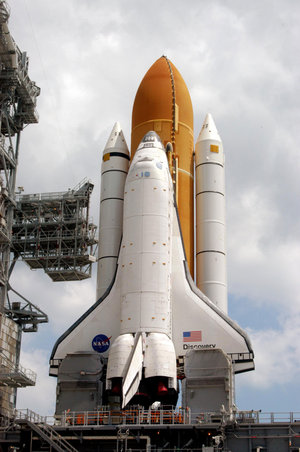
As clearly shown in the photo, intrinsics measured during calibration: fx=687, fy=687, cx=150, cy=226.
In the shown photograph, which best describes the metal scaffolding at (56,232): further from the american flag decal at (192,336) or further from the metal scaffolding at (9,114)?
the american flag decal at (192,336)

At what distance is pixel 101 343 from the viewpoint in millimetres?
32844

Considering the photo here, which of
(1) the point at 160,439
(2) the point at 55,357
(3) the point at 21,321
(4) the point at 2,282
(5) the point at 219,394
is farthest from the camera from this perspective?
(3) the point at 21,321

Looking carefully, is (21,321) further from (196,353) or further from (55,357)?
(196,353)

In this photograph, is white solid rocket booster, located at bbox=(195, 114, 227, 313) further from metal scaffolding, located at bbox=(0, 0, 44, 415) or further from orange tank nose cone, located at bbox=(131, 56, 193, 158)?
metal scaffolding, located at bbox=(0, 0, 44, 415)

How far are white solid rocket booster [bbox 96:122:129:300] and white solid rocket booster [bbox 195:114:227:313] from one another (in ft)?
14.1

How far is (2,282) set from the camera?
40.9 m

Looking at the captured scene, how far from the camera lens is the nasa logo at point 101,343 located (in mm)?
32750

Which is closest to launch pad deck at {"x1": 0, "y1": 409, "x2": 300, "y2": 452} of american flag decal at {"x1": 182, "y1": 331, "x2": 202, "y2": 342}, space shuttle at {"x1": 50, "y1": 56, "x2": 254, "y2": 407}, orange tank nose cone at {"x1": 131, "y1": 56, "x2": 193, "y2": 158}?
space shuttle at {"x1": 50, "y1": 56, "x2": 254, "y2": 407}

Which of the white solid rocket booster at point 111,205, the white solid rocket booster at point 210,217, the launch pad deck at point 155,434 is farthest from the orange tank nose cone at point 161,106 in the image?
the launch pad deck at point 155,434

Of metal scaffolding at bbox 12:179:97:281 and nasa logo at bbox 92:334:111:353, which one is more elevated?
metal scaffolding at bbox 12:179:97:281

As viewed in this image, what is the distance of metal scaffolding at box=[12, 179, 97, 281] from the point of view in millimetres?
44094

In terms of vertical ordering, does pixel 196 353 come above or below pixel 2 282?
below

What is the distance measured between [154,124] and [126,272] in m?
10.9

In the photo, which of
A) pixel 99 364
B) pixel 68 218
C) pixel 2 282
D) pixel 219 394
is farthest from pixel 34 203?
pixel 219 394
